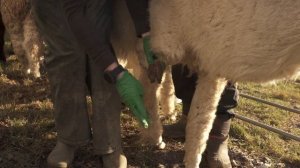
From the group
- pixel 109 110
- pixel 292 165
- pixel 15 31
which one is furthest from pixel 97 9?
pixel 292 165

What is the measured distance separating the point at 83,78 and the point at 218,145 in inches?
44.9

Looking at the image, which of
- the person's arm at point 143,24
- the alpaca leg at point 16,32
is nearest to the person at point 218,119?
the person's arm at point 143,24

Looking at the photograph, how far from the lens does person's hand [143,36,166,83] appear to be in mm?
2641

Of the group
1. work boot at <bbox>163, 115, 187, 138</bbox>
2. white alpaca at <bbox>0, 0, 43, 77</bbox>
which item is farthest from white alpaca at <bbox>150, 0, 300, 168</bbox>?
white alpaca at <bbox>0, 0, 43, 77</bbox>

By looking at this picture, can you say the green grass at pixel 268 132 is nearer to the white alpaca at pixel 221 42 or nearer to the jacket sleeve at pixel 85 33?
the white alpaca at pixel 221 42

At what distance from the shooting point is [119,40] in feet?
9.64

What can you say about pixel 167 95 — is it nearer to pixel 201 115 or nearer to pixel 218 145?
pixel 218 145

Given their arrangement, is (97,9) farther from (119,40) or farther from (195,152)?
(195,152)

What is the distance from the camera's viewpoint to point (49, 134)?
3.28 m

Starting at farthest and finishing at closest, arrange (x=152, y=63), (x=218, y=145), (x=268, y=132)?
(x=268, y=132) → (x=218, y=145) → (x=152, y=63)

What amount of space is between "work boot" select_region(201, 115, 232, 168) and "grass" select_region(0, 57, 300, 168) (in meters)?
0.24

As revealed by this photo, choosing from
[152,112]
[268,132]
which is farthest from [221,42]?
[268,132]

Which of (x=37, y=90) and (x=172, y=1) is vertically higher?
(x=172, y=1)

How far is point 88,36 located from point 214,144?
1.32 metres
